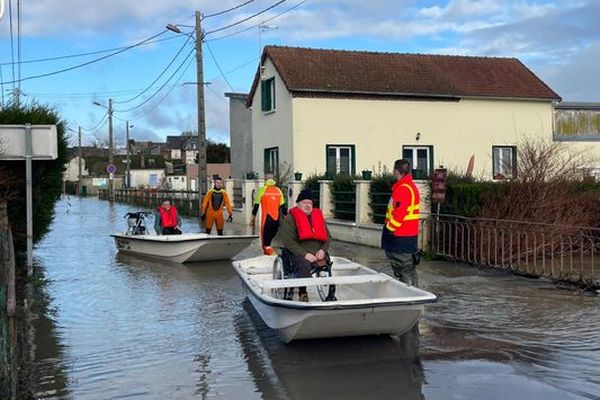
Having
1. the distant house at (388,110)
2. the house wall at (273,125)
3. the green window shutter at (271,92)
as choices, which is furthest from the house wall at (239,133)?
the green window shutter at (271,92)

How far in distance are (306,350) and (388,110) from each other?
748 inches

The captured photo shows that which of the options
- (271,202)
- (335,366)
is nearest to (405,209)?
(335,366)

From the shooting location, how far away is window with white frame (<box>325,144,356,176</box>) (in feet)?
81.9

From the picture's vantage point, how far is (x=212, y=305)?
9523 millimetres

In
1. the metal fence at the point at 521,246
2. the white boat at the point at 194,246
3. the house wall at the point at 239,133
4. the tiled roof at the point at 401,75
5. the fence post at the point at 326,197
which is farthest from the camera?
the house wall at the point at 239,133

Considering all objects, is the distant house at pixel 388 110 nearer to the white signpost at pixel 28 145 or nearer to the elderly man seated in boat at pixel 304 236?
the white signpost at pixel 28 145

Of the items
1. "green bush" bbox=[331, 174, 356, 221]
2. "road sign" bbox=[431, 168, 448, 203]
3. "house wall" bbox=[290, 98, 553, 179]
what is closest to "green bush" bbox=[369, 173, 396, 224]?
"green bush" bbox=[331, 174, 356, 221]

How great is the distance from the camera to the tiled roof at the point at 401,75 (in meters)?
24.7

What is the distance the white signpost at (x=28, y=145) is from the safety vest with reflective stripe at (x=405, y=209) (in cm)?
576

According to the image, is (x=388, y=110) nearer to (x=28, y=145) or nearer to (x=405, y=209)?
(x=28, y=145)

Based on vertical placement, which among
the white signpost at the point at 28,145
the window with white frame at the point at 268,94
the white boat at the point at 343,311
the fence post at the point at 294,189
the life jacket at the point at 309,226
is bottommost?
the white boat at the point at 343,311

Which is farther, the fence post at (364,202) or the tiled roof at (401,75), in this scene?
the tiled roof at (401,75)

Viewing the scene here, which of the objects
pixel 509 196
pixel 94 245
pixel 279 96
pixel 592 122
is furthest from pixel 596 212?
pixel 592 122

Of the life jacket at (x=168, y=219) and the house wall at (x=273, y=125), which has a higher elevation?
the house wall at (x=273, y=125)
